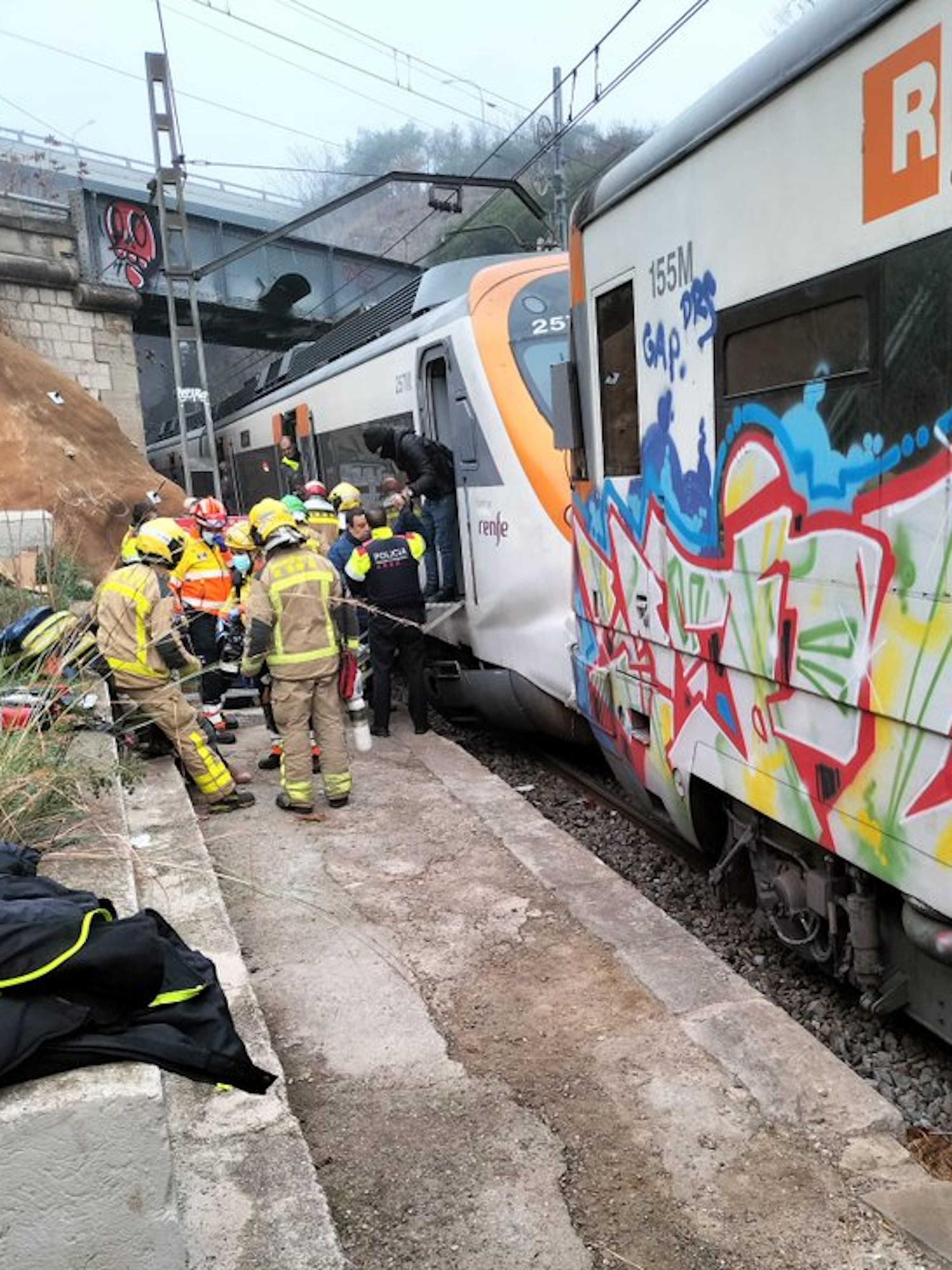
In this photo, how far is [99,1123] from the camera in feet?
5.74

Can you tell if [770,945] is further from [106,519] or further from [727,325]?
[106,519]

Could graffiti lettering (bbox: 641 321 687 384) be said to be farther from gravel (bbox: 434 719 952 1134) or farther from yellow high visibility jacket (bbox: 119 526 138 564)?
yellow high visibility jacket (bbox: 119 526 138 564)

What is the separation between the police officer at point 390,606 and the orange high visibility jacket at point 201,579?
4.78ft

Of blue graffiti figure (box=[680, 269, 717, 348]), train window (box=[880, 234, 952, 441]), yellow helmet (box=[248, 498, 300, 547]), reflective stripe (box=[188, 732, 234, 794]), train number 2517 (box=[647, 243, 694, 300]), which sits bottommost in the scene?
reflective stripe (box=[188, 732, 234, 794])

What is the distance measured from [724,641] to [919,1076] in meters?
1.55

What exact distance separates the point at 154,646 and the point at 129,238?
76.4ft

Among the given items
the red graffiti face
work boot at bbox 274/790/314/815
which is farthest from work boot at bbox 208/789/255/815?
the red graffiti face

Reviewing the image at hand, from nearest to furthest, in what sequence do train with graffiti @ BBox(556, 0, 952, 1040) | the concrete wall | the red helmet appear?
train with graffiti @ BBox(556, 0, 952, 1040), the red helmet, the concrete wall

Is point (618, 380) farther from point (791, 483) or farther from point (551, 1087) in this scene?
point (551, 1087)

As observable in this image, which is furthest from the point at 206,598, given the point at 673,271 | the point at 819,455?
the point at 819,455

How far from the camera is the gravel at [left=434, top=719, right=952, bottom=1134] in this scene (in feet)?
10.8

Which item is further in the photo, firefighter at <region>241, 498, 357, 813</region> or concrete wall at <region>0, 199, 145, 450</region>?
concrete wall at <region>0, 199, 145, 450</region>

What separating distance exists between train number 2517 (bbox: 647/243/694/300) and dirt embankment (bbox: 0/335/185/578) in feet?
32.0

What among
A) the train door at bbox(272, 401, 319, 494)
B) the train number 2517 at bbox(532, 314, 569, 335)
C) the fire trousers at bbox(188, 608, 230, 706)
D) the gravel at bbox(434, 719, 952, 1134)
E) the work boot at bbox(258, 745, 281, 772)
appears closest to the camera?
the gravel at bbox(434, 719, 952, 1134)
